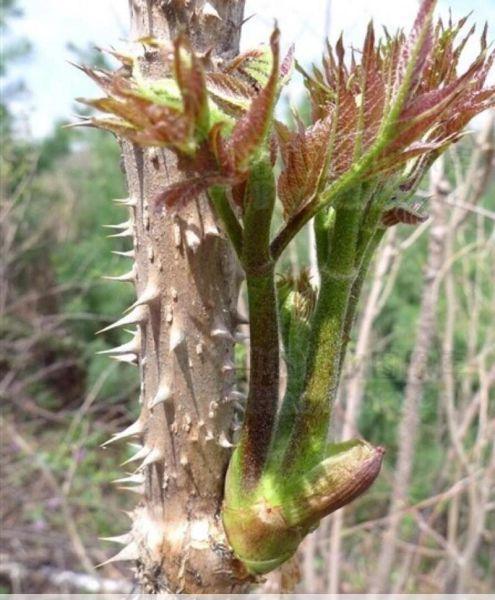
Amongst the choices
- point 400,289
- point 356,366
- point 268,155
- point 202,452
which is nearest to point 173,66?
point 268,155

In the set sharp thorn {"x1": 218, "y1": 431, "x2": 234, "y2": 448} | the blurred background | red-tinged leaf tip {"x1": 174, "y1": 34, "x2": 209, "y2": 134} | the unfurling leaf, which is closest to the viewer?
red-tinged leaf tip {"x1": 174, "y1": 34, "x2": 209, "y2": 134}

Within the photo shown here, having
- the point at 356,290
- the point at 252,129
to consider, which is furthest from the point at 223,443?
the point at 252,129

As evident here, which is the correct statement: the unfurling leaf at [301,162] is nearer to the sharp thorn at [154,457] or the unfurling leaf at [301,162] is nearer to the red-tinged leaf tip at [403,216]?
the red-tinged leaf tip at [403,216]

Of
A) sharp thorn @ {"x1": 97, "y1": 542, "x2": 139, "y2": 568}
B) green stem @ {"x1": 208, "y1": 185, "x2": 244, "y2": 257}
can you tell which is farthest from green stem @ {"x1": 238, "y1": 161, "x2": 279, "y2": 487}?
sharp thorn @ {"x1": 97, "y1": 542, "x2": 139, "y2": 568}

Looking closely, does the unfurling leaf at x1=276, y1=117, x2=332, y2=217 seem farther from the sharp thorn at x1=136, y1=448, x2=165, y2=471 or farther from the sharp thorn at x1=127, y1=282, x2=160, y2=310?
the sharp thorn at x1=136, y1=448, x2=165, y2=471

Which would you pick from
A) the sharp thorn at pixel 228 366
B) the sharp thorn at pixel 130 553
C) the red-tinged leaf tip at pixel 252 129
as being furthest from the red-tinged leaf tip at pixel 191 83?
the sharp thorn at pixel 130 553

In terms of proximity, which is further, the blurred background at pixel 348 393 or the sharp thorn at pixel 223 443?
the blurred background at pixel 348 393
